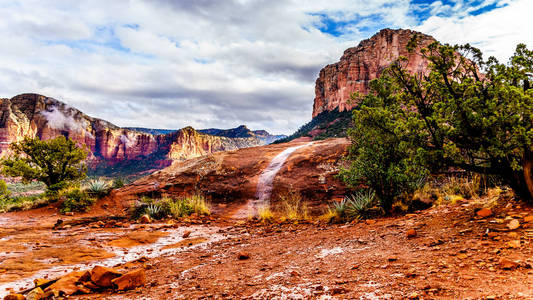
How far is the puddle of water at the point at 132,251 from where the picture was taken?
3.99 metres

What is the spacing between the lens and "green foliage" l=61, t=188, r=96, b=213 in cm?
1130

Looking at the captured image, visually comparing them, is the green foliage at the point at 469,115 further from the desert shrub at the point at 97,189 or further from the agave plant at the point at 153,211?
the desert shrub at the point at 97,189

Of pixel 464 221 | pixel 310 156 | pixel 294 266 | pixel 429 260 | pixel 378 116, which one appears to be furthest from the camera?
pixel 310 156

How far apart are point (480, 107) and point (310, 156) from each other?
386 inches

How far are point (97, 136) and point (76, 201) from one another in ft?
398

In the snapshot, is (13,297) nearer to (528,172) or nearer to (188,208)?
(528,172)

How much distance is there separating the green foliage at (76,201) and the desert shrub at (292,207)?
8435 mm

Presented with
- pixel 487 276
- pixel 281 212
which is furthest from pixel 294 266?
pixel 281 212

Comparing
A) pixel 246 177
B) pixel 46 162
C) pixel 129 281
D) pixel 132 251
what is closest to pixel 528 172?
pixel 129 281

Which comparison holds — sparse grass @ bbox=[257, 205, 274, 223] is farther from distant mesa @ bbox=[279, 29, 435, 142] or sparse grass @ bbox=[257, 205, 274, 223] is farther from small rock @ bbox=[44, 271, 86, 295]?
distant mesa @ bbox=[279, 29, 435, 142]

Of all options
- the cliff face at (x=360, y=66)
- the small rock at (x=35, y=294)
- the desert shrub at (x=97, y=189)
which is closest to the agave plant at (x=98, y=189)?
the desert shrub at (x=97, y=189)

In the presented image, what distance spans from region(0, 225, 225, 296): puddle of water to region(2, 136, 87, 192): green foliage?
8.14 meters

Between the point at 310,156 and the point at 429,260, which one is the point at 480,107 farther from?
the point at 310,156

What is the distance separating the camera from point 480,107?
13.5 ft
